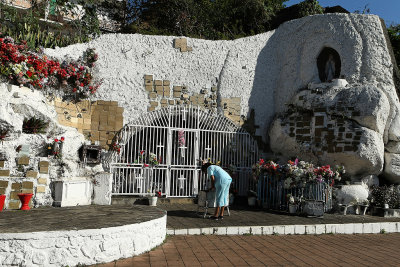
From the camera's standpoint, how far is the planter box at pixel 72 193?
22.7 ft

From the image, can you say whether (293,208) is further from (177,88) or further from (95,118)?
(95,118)

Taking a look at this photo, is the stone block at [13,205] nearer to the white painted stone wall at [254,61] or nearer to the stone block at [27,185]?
the stone block at [27,185]

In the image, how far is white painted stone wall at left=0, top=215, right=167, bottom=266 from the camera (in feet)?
11.3

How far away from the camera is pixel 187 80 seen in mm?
9852

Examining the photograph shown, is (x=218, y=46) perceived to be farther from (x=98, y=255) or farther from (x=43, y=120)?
(x=98, y=255)

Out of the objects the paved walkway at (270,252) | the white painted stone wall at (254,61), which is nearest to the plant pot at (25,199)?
the paved walkway at (270,252)

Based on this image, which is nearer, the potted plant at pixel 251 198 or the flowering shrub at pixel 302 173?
the flowering shrub at pixel 302 173

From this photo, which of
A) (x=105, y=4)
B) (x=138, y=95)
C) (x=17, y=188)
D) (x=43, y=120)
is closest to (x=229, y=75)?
(x=138, y=95)

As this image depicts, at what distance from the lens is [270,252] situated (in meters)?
4.77

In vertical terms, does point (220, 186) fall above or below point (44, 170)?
below

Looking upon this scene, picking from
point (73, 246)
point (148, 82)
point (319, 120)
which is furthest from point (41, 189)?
point (319, 120)

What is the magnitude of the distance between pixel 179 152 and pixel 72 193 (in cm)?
363

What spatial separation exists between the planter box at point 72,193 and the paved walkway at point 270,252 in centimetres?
284

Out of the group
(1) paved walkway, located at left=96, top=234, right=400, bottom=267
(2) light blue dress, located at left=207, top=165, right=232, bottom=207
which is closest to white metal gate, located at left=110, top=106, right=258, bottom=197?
(2) light blue dress, located at left=207, top=165, right=232, bottom=207
